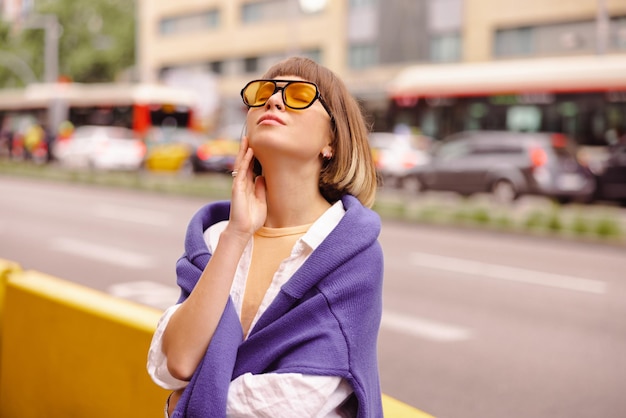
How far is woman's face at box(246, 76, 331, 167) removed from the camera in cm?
191

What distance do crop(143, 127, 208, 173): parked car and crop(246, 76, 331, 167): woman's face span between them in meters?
27.7

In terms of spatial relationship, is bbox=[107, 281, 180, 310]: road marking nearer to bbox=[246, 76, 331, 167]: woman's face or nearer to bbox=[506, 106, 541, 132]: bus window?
bbox=[246, 76, 331, 167]: woman's face

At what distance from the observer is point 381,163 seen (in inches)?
905

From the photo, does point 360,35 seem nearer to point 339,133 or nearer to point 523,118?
point 523,118

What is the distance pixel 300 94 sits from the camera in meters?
1.95

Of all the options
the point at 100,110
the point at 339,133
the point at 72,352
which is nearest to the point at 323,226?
the point at 339,133

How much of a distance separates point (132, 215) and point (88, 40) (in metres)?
57.3

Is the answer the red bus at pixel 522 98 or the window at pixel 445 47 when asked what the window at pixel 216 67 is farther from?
the red bus at pixel 522 98

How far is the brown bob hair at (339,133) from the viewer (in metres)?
2.00

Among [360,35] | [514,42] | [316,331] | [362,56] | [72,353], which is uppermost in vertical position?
[360,35]

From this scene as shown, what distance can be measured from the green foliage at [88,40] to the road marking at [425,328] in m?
64.5

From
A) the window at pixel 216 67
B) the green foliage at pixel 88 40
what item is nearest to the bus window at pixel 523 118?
the window at pixel 216 67

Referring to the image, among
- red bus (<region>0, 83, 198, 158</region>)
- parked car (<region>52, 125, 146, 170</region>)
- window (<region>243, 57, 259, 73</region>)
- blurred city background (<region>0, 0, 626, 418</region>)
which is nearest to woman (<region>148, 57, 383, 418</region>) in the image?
blurred city background (<region>0, 0, 626, 418</region>)

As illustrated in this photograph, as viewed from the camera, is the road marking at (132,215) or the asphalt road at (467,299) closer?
the asphalt road at (467,299)
